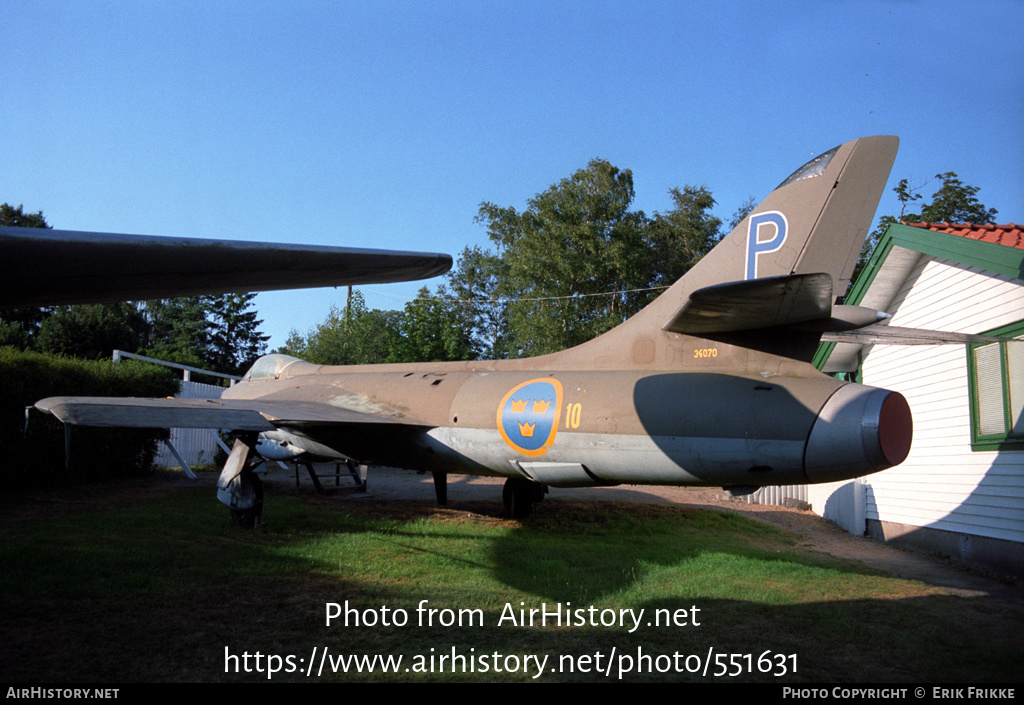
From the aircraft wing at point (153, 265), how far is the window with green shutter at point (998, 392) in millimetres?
8649

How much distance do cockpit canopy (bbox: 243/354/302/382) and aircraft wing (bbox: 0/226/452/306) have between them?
9.97 m

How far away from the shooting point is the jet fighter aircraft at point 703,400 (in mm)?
5781

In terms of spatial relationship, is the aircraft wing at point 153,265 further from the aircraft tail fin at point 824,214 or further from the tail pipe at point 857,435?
the aircraft tail fin at point 824,214

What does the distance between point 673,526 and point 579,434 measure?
5.16 m

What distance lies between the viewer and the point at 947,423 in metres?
9.92

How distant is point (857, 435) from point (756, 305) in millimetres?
1471

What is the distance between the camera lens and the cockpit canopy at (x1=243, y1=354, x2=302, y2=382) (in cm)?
1305

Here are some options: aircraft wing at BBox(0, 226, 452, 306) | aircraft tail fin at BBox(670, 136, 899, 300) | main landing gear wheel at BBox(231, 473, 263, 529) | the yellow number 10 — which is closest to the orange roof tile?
aircraft tail fin at BBox(670, 136, 899, 300)

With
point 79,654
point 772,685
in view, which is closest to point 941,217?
point 772,685

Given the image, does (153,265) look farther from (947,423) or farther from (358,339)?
(358,339)

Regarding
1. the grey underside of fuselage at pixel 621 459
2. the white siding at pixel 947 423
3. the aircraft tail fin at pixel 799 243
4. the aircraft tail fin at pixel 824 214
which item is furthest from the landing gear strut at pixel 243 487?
the white siding at pixel 947 423

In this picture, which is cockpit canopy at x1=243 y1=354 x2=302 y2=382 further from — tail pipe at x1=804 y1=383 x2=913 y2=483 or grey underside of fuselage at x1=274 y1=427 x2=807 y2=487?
tail pipe at x1=804 y1=383 x2=913 y2=483

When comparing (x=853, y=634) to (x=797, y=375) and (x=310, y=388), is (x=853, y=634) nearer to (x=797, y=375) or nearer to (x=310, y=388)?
(x=797, y=375)

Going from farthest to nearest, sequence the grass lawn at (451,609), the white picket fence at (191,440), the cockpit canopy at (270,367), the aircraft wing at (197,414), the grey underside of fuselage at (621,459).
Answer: the white picket fence at (191,440), the cockpit canopy at (270,367), the aircraft wing at (197,414), the grey underside of fuselage at (621,459), the grass lawn at (451,609)
